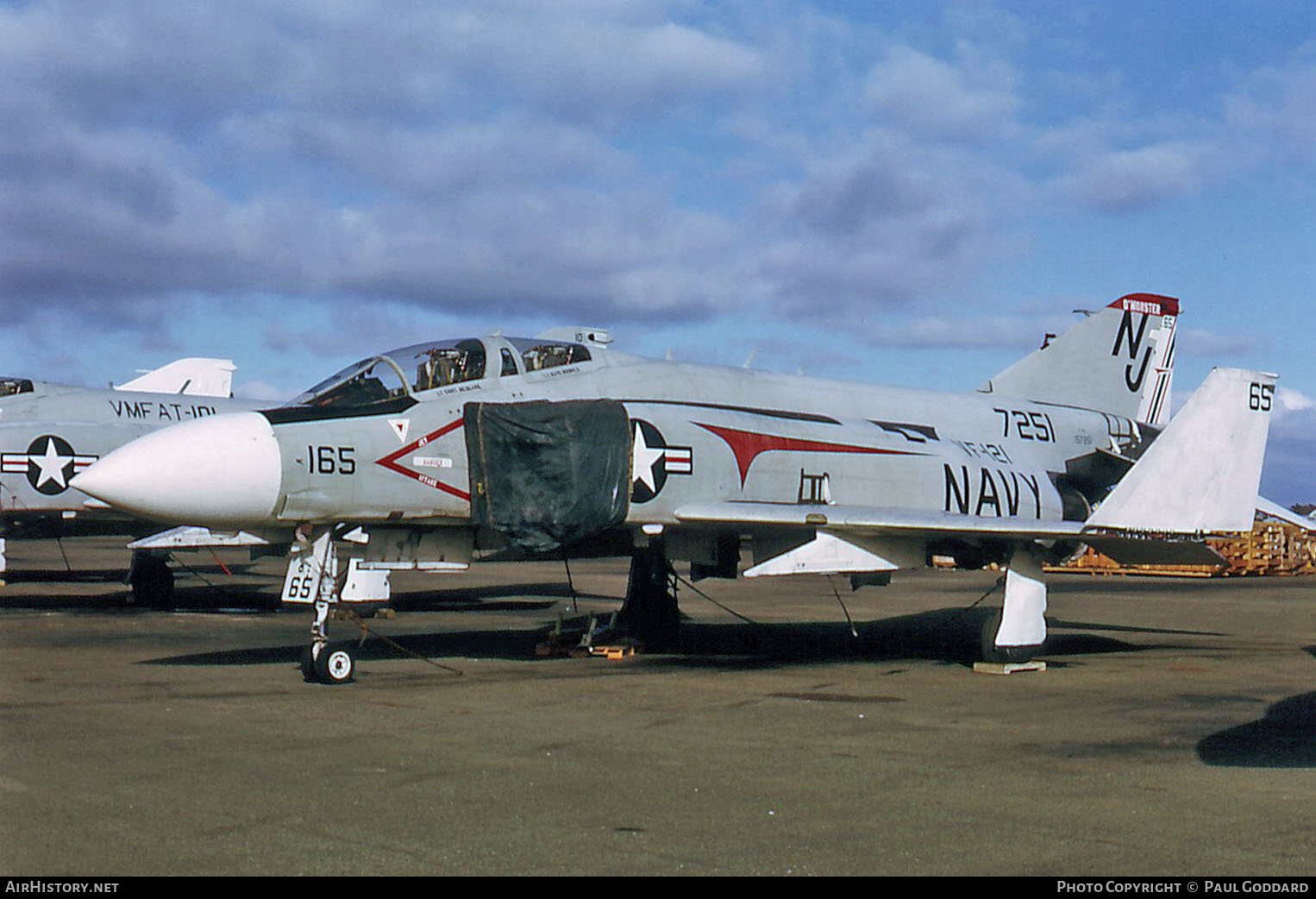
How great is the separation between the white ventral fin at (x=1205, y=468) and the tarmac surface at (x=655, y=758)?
157cm

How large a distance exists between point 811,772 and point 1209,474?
773 cm

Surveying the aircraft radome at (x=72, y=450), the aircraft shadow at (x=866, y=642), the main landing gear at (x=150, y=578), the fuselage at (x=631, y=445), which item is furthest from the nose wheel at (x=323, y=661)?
the main landing gear at (x=150, y=578)

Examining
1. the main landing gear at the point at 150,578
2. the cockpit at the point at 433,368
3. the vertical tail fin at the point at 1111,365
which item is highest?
the vertical tail fin at the point at 1111,365

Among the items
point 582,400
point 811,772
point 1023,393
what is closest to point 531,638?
point 582,400

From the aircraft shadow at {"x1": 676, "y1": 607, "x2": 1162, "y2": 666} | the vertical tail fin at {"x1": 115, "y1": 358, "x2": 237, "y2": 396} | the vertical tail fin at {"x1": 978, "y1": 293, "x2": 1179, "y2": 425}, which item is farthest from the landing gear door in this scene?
the vertical tail fin at {"x1": 115, "y1": 358, "x2": 237, "y2": 396}

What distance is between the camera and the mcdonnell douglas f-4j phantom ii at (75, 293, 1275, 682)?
1105cm

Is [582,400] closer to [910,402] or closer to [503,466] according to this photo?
[503,466]

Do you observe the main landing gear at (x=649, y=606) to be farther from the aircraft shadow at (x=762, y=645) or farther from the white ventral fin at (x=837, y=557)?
the white ventral fin at (x=837, y=557)

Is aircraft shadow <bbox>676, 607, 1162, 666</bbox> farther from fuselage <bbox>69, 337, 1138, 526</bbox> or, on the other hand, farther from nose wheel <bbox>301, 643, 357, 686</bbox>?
nose wheel <bbox>301, 643, 357, 686</bbox>

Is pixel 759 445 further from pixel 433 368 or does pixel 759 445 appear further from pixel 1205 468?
pixel 1205 468

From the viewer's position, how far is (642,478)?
1242 centimetres

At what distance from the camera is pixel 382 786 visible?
23.0 feet

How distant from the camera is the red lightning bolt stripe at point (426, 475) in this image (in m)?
11.5

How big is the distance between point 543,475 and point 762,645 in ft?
17.4
